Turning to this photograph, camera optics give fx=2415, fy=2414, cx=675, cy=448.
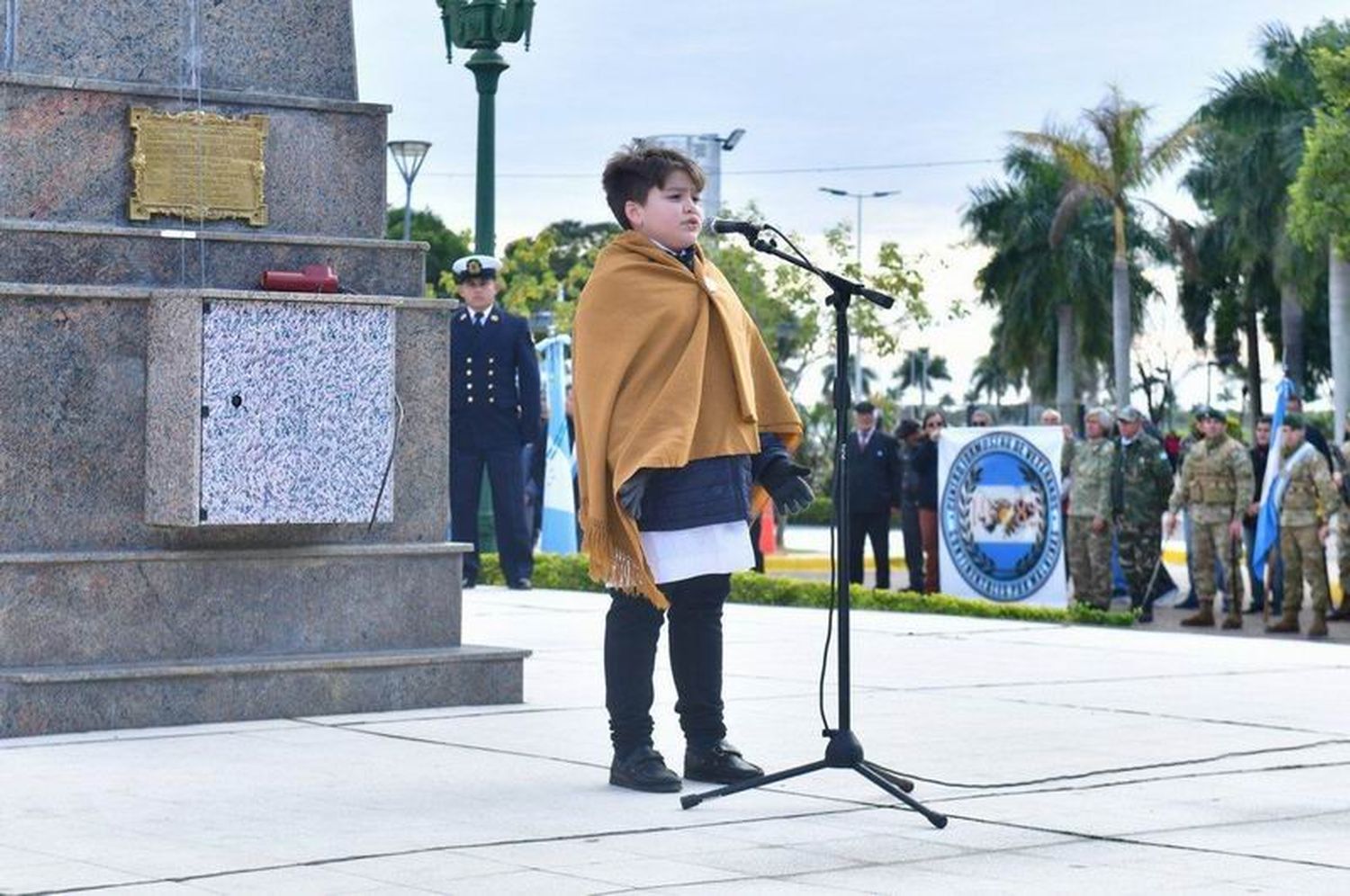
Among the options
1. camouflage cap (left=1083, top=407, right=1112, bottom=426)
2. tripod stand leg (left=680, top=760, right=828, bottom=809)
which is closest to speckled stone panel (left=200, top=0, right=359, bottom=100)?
tripod stand leg (left=680, top=760, right=828, bottom=809)

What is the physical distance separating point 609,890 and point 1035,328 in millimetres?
65574

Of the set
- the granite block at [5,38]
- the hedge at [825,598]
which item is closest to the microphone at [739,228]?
the granite block at [5,38]

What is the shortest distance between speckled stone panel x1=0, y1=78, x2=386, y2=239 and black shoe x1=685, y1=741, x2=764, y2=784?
10.2 feet

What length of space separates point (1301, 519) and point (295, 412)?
34.3 feet

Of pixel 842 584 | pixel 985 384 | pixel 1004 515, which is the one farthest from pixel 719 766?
pixel 985 384

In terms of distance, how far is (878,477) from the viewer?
21938 millimetres

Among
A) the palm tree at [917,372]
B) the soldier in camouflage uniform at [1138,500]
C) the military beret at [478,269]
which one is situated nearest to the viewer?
the military beret at [478,269]

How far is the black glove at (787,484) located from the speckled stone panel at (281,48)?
304cm

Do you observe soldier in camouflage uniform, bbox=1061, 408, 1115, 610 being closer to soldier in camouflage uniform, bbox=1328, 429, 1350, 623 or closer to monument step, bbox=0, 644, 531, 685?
soldier in camouflage uniform, bbox=1328, 429, 1350, 623

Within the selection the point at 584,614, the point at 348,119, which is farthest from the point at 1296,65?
the point at 348,119

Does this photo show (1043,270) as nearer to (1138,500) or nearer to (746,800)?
(1138,500)

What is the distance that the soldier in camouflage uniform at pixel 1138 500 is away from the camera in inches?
744

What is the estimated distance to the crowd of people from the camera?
17750 mm

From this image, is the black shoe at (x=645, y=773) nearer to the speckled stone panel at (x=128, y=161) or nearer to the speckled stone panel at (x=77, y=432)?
the speckled stone panel at (x=77, y=432)
